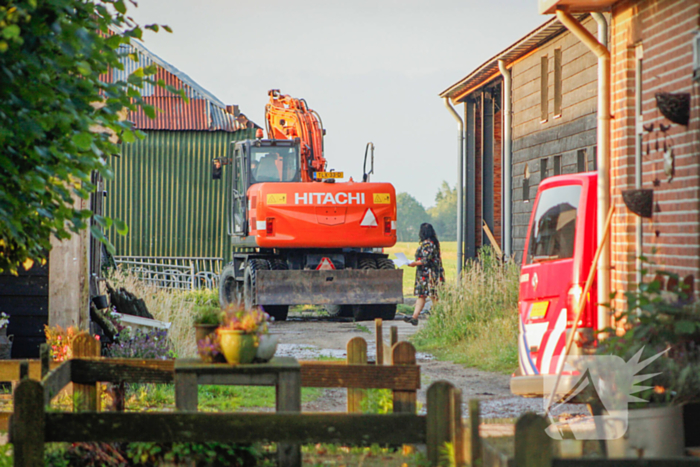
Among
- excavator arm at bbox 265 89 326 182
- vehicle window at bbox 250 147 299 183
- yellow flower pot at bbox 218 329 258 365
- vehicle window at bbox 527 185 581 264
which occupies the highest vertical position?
excavator arm at bbox 265 89 326 182

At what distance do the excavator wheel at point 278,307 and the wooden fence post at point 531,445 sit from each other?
1254cm

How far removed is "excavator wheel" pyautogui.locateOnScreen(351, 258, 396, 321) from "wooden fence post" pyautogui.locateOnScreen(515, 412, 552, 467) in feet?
40.7

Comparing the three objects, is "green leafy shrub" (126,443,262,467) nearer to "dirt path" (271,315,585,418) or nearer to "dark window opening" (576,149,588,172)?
"dirt path" (271,315,585,418)

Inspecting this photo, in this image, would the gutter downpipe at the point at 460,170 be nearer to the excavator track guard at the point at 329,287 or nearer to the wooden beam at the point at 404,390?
the excavator track guard at the point at 329,287

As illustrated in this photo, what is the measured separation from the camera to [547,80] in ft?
48.6

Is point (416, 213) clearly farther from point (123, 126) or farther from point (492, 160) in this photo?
point (123, 126)

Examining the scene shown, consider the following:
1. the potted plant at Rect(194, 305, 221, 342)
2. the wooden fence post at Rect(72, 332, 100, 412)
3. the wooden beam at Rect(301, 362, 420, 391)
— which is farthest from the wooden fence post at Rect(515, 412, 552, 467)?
the wooden fence post at Rect(72, 332, 100, 412)

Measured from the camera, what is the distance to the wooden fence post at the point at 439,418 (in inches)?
139

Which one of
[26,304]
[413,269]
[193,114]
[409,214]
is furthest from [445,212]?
[26,304]

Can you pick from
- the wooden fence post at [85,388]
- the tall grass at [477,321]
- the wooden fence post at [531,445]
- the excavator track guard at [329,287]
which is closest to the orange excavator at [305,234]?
the excavator track guard at [329,287]

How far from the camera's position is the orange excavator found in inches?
568

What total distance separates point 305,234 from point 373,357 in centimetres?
539

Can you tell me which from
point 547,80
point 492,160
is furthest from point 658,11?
point 492,160

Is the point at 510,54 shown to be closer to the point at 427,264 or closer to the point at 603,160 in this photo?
the point at 427,264
